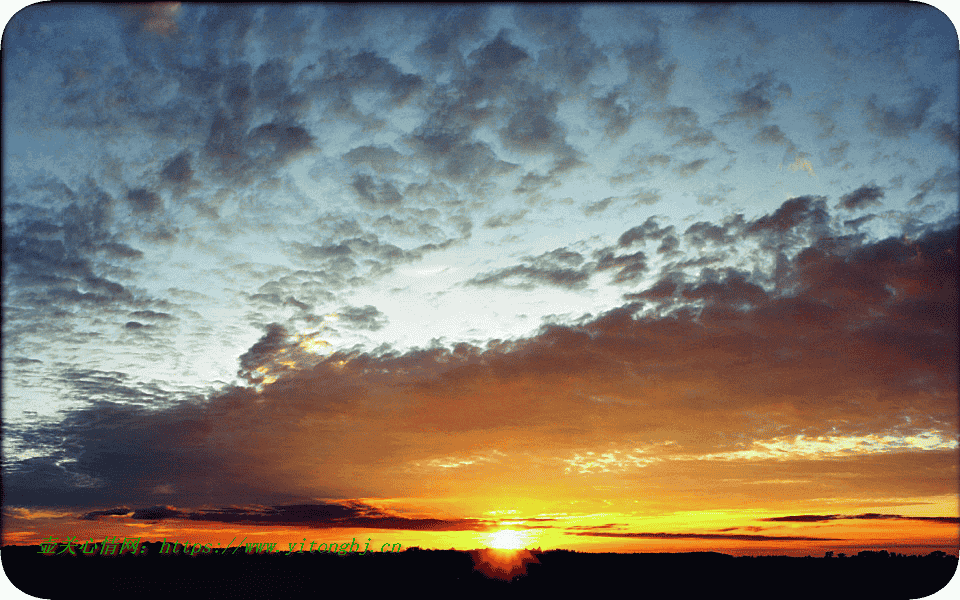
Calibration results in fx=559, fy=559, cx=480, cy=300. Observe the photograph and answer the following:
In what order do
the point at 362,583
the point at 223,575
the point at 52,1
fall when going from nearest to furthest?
1. the point at 52,1
2. the point at 223,575
3. the point at 362,583

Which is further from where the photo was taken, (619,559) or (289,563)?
(619,559)

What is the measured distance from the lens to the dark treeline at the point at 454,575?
15.7m

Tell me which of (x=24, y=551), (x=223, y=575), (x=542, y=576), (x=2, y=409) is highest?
(x=2, y=409)

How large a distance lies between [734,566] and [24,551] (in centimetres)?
2630

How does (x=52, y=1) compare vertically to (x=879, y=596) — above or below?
above

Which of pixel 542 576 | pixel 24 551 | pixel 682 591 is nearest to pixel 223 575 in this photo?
pixel 24 551

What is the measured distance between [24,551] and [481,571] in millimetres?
15034

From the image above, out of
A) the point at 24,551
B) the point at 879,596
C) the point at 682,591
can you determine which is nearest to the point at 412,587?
the point at 682,591

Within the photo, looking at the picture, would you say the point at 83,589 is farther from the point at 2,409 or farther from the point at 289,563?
the point at 2,409

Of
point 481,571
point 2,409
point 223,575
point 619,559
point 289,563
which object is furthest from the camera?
point 619,559

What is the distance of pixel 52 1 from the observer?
13.8 m

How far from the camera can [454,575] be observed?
25.1 meters

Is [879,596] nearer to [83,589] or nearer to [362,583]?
[362,583]

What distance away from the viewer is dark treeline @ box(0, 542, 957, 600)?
15.7 m
